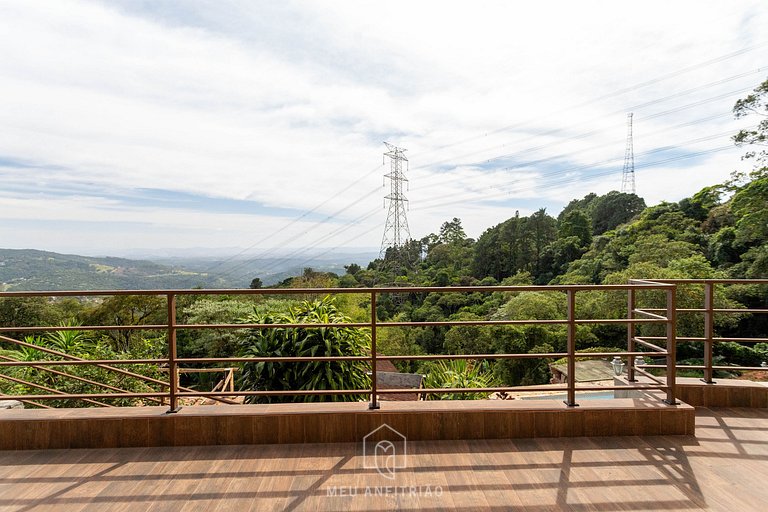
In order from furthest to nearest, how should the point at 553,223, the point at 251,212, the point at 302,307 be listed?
the point at 251,212 → the point at 553,223 → the point at 302,307

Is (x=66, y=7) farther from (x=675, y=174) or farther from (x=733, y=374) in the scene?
(x=675, y=174)

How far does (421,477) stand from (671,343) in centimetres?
178

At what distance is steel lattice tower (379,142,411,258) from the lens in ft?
109

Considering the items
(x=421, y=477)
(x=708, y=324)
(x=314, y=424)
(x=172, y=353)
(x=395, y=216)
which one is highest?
(x=395, y=216)

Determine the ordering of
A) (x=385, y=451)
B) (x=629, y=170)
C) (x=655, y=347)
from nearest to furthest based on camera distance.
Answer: (x=385, y=451), (x=655, y=347), (x=629, y=170)

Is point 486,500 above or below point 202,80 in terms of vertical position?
below

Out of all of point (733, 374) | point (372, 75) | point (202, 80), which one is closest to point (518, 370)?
point (733, 374)

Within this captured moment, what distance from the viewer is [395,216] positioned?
33.2 metres

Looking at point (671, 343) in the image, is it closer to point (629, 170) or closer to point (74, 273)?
point (74, 273)

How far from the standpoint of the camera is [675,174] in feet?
129

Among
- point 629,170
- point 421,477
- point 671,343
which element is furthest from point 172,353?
point 629,170

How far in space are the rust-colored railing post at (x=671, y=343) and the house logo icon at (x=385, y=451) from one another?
5.67ft

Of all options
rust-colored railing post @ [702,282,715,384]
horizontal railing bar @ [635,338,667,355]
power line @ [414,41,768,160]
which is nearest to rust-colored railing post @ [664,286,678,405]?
horizontal railing bar @ [635,338,667,355]

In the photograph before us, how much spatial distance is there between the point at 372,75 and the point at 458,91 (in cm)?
1034
